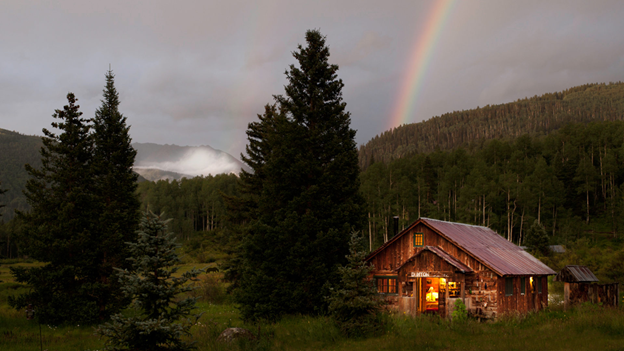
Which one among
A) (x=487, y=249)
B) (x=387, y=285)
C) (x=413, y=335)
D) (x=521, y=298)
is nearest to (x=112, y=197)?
(x=387, y=285)

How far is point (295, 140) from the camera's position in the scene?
30422 millimetres

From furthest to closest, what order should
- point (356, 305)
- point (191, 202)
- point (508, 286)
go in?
point (191, 202) < point (508, 286) < point (356, 305)

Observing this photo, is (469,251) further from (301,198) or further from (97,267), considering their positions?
(97,267)

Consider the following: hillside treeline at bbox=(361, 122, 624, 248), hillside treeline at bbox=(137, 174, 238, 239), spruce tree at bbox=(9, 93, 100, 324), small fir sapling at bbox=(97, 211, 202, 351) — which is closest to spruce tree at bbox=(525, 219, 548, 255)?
hillside treeline at bbox=(361, 122, 624, 248)

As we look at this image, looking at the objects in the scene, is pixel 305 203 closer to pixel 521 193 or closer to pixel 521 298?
pixel 521 298

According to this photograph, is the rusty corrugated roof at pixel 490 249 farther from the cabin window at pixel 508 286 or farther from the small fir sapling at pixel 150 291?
the small fir sapling at pixel 150 291

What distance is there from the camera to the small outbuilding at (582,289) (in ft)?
95.2

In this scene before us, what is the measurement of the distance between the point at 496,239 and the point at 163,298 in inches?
1106

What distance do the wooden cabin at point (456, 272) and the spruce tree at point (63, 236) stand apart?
727 inches

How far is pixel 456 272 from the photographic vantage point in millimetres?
26984

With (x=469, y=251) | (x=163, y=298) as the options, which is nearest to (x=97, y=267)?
(x=163, y=298)

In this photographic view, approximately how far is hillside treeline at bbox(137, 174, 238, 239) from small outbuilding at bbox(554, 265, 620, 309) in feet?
315

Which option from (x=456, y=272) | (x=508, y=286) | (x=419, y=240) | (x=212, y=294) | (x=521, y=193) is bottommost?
(x=212, y=294)

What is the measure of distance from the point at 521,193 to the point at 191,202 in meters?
90.5
